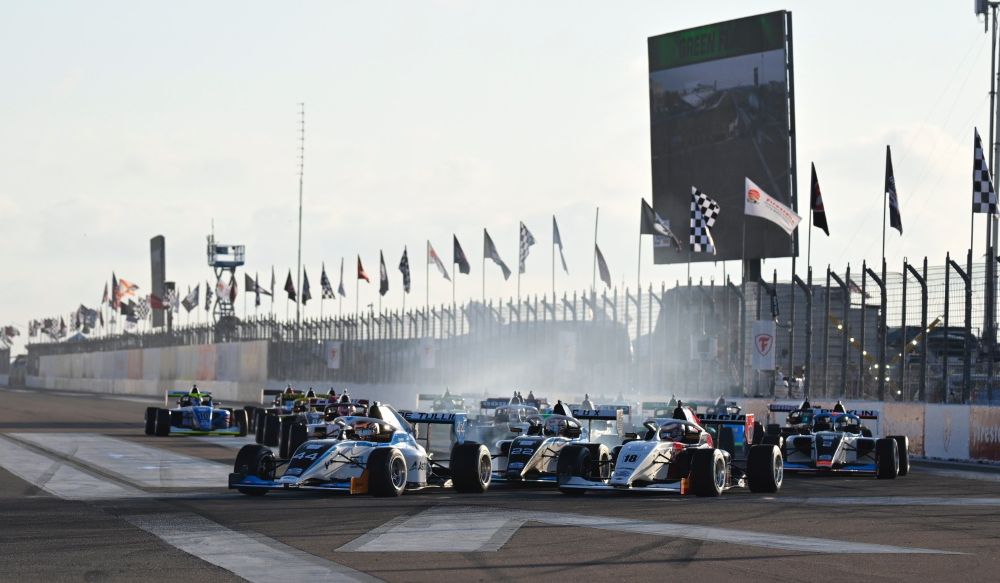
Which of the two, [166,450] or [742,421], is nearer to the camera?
[742,421]

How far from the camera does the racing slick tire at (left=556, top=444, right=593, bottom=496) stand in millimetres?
20781

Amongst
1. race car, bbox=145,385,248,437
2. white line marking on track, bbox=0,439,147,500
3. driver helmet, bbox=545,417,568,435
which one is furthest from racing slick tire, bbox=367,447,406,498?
race car, bbox=145,385,248,437

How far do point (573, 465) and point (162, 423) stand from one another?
61.7 feet

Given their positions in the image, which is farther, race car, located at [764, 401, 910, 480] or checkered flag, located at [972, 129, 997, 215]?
checkered flag, located at [972, 129, 997, 215]

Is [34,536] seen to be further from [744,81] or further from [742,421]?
[744,81]

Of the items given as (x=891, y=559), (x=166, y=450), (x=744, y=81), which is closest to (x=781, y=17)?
(x=744, y=81)

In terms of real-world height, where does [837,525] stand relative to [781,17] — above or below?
below

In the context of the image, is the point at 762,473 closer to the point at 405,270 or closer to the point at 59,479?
the point at 59,479

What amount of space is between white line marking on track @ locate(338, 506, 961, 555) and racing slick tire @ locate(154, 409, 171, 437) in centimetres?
2057

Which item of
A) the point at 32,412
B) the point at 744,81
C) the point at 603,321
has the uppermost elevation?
the point at 744,81

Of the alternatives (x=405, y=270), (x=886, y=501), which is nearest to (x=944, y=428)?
(x=886, y=501)

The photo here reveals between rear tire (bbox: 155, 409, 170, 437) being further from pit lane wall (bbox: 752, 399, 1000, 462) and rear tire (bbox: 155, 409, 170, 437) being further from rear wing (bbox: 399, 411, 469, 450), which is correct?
pit lane wall (bbox: 752, 399, 1000, 462)

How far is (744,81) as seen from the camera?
5006 centimetres

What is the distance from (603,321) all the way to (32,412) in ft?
68.2
